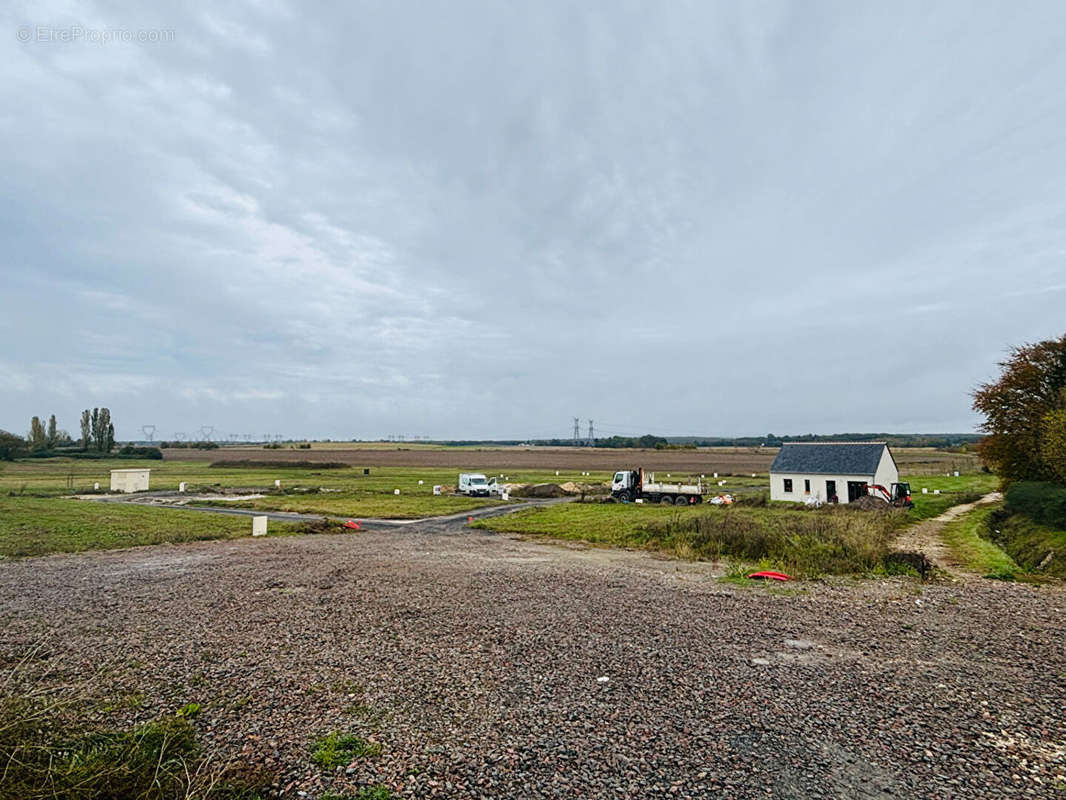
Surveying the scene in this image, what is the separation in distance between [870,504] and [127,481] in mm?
59738

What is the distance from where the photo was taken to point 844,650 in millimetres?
10656

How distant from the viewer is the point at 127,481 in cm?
5203

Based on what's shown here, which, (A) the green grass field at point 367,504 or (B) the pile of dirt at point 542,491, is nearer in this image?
(A) the green grass field at point 367,504

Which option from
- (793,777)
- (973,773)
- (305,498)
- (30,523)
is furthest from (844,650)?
(305,498)

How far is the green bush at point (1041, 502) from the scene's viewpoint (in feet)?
76.2

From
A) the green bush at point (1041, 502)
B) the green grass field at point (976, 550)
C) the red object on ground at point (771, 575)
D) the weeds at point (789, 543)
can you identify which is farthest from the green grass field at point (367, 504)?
the green bush at point (1041, 502)

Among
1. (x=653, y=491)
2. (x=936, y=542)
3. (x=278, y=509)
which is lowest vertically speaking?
(x=936, y=542)

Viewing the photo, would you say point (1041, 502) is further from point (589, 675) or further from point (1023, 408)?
point (589, 675)

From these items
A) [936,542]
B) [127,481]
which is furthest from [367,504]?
[936,542]

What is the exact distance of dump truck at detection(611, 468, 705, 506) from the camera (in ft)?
133

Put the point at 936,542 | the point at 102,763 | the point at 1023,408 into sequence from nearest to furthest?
the point at 102,763
the point at 936,542
the point at 1023,408

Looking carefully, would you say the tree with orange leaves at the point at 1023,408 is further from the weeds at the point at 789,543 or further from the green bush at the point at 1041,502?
the weeds at the point at 789,543

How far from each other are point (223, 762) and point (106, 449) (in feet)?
508

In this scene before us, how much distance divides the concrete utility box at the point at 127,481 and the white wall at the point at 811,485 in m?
54.6
